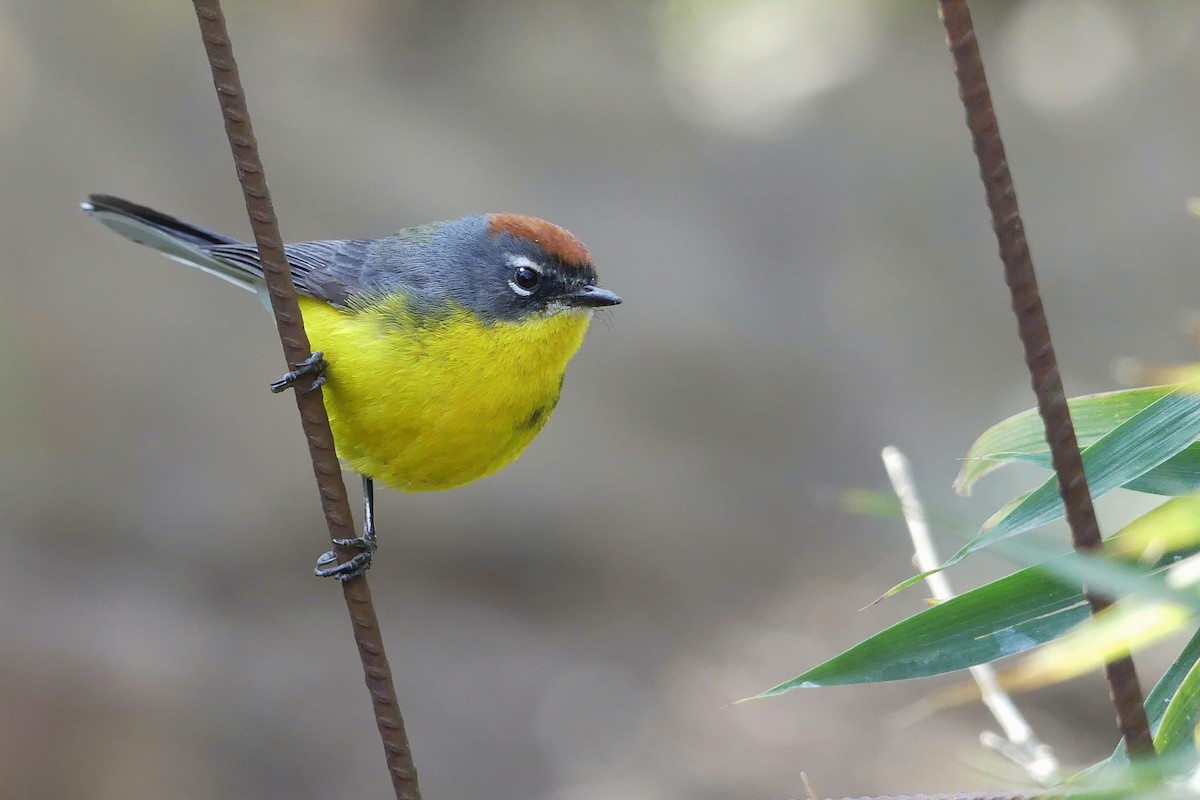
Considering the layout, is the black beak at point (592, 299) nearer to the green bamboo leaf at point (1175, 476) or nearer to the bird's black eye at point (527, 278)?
the bird's black eye at point (527, 278)

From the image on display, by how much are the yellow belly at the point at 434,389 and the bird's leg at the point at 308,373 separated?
5 centimetres

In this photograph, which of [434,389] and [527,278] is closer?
[434,389]

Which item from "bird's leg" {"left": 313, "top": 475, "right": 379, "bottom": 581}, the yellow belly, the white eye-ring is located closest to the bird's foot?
"bird's leg" {"left": 313, "top": 475, "right": 379, "bottom": 581}

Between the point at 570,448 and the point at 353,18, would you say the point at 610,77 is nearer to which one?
the point at 353,18

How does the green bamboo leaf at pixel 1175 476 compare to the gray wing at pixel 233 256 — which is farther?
the gray wing at pixel 233 256

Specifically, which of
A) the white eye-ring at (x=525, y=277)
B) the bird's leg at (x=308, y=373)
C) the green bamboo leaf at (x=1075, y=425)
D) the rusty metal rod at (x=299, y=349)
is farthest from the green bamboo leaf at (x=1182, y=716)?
the white eye-ring at (x=525, y=277)

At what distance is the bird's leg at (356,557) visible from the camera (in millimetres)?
2818

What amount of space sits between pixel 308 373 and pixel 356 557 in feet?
1.92

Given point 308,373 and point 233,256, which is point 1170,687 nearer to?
point 308,373

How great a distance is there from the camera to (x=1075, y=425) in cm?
237

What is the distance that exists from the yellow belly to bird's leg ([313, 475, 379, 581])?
33 centimetres

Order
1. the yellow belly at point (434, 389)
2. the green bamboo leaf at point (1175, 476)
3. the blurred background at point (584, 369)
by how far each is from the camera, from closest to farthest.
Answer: the green bamboo leaf at point (1175, 476) → the yellow belly at point (434, 389) → the blurred background at point (584, 369)

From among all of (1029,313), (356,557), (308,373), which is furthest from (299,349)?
(1029,313)

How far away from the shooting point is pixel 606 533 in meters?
9.30
